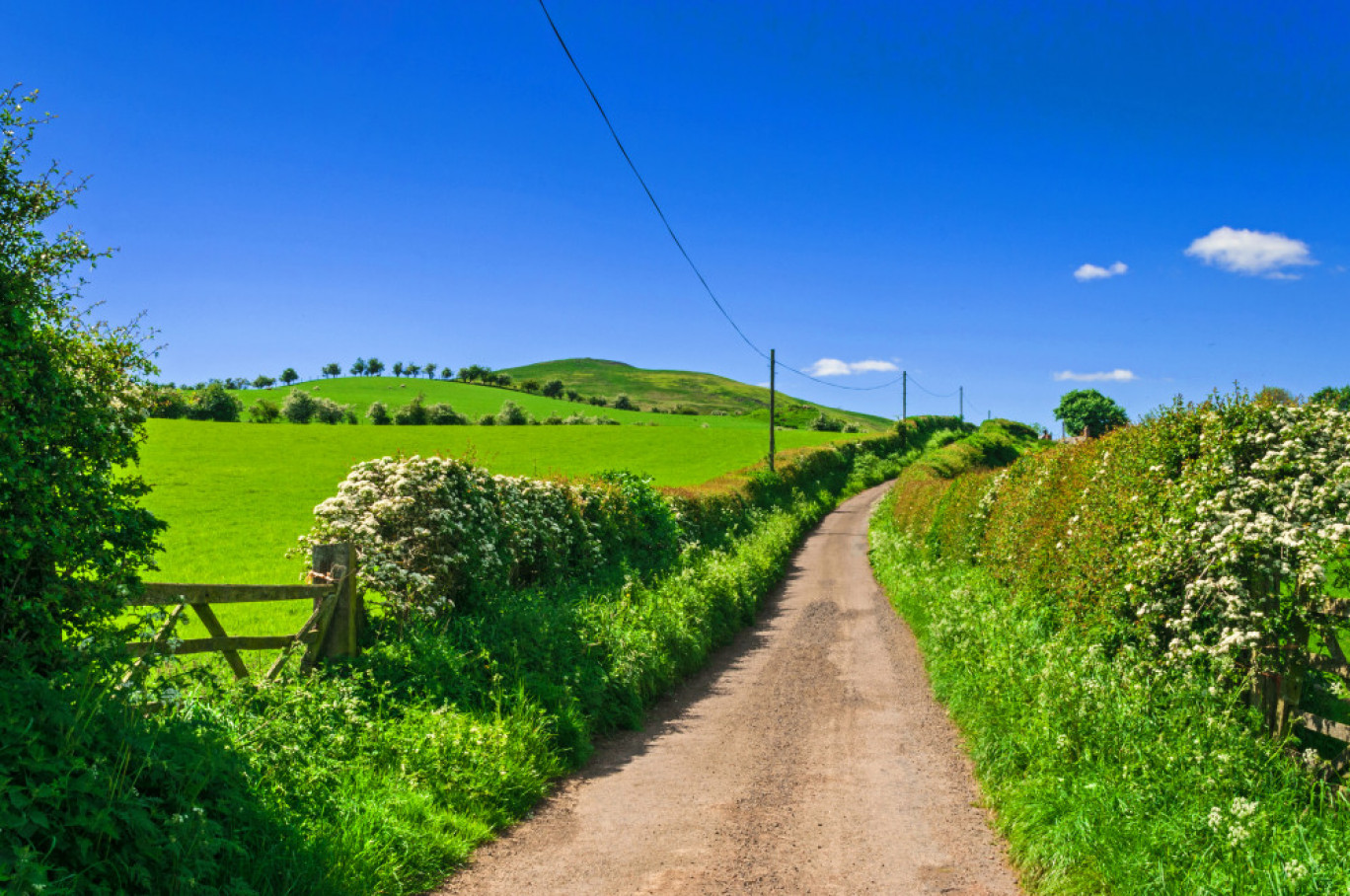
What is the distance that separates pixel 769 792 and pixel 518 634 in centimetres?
413

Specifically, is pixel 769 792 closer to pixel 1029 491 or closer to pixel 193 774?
pixel 193 774

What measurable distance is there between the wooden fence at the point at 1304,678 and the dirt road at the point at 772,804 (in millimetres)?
2751

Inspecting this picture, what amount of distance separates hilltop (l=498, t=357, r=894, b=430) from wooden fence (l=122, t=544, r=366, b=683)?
399 feet

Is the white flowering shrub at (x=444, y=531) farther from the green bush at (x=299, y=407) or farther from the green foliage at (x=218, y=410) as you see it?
Result: the green bush at (x=299, y=407)

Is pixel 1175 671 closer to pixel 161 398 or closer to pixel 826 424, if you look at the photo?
pixel 161 398

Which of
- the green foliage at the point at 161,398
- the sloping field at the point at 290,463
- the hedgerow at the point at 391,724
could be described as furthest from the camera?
the sloping field at the point at 290,463

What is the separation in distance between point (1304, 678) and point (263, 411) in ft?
221

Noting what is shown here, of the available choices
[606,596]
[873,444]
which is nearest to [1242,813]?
[606,596]

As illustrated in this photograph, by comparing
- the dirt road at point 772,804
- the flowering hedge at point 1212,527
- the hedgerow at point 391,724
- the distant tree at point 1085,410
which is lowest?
the dirt road at point 772,804

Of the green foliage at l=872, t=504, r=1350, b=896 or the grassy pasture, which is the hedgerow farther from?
the grassy pasture

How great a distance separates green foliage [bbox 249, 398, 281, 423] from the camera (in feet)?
195

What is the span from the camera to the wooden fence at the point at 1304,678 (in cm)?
601

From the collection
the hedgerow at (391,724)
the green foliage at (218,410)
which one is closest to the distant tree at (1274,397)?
the hedgerow at (391,724)

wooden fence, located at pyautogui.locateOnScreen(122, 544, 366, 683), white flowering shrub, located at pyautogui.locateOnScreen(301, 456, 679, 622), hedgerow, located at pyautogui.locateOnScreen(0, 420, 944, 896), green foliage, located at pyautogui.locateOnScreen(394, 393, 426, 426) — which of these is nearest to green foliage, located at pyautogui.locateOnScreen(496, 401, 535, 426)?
green foliage, located at pyautogui.locateOnScreen(394, 393, 426, 426)
